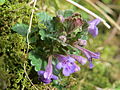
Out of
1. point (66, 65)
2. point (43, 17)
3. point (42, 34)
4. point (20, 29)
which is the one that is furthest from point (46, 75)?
point (43, 17)

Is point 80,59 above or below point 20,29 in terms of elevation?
below

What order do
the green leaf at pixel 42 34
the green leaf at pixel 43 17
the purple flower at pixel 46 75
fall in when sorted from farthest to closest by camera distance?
the green leaf at pixel 43 17
the green leaf at pixel 42 34
the purple flower at pixel 46 75

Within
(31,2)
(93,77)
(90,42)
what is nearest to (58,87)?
(31,2)

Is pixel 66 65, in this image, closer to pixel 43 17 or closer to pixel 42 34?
pixel 42 34

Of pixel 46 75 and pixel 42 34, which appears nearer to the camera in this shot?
pixel 46 75

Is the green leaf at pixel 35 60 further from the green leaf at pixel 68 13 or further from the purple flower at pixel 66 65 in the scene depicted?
the green leaf at pixel 68 13

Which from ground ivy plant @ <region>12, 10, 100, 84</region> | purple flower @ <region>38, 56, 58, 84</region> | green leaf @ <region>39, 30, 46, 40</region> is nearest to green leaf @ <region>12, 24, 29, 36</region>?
ground ivy plant @ <region>12, 10, 100, 84</region>

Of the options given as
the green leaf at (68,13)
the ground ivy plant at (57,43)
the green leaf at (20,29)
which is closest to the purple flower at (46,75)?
the ground ivy plant at (57,43)

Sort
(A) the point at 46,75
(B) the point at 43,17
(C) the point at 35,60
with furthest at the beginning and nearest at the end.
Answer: (B) the point at 43,17 < (C) the point at 35,60 < (A) the point at 46,75
